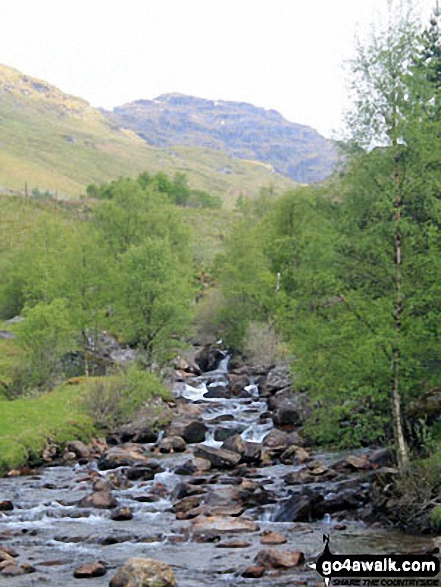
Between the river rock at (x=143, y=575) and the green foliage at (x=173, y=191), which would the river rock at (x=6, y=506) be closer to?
the river rock at (x=143, y=575)

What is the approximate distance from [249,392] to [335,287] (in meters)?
28.2

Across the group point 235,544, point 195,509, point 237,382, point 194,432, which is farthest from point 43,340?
point 235,544

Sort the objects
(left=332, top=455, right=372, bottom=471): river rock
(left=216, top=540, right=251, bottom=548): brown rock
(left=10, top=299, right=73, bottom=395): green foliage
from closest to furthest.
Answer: (left=216, top=540, right=251, bottom=548): brown rock → (left=332, top=455, right=372, bottom=471): river rock → (left=10, top=299, right=73, bottom=395): green foliage

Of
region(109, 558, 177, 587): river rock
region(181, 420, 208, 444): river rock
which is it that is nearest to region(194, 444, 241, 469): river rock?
region(181, 420, 208, 444): river rock

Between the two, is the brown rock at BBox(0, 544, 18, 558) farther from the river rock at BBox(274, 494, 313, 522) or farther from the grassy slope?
the grassy slope

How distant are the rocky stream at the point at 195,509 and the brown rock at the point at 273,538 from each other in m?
0.06

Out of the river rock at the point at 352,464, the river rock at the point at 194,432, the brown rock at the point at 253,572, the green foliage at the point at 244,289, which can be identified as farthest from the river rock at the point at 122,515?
the green foliage at the point at 244,289

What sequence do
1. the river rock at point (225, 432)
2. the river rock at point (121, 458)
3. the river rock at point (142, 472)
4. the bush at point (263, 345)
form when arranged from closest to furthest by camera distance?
the river rock at point (142, 472)
the river rock at point (121, 458)
the river rock at point (225, 432)
the bush at point (263, 345)

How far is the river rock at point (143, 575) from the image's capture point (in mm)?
16672

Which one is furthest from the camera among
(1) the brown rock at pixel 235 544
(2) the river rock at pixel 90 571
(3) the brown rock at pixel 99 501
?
(3) the brown rock at pixel 99 501

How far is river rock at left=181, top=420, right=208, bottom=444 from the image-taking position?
38.6m

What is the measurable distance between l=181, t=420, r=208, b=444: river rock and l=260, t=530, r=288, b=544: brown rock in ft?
57.1

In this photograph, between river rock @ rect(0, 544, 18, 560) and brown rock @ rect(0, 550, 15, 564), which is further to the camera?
river rock @ rect(0, 544, 18, 560)

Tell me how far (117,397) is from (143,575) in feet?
80.4
